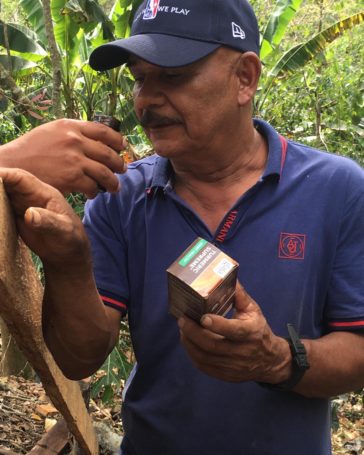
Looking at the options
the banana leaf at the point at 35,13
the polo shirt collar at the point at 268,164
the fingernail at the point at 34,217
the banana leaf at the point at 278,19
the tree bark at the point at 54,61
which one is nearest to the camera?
the fingernail at the point at 34,217

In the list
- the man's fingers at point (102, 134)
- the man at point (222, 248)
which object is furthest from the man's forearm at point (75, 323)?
the man's fingers at point (102, 134)

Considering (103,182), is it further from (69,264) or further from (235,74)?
(235,74)

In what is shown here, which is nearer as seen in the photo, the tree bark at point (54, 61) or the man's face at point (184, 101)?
the man's face at point (184, 101)

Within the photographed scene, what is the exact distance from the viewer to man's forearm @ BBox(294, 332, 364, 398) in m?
1.59

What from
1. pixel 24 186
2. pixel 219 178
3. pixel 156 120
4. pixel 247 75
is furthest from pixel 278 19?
pixel 24 186

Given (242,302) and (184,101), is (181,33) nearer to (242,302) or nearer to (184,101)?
(184,101)

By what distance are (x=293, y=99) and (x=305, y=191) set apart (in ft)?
14.9

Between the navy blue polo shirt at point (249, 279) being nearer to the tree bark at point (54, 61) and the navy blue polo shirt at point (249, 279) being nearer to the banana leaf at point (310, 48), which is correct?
the tree bark at point (54, 61)

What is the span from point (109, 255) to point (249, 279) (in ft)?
1.48

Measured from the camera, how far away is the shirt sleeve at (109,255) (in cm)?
173

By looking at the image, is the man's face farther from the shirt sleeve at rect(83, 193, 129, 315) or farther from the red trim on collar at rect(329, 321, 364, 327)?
the red trim on collar at rect(329, 321, 364, 327)

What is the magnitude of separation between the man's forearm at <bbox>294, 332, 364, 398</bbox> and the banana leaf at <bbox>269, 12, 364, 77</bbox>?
4942mm

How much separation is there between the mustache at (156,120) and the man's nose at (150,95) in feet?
0.06

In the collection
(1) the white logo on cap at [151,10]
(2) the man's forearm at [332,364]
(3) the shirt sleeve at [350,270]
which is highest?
(1) the white logo on cap at [151,10]
